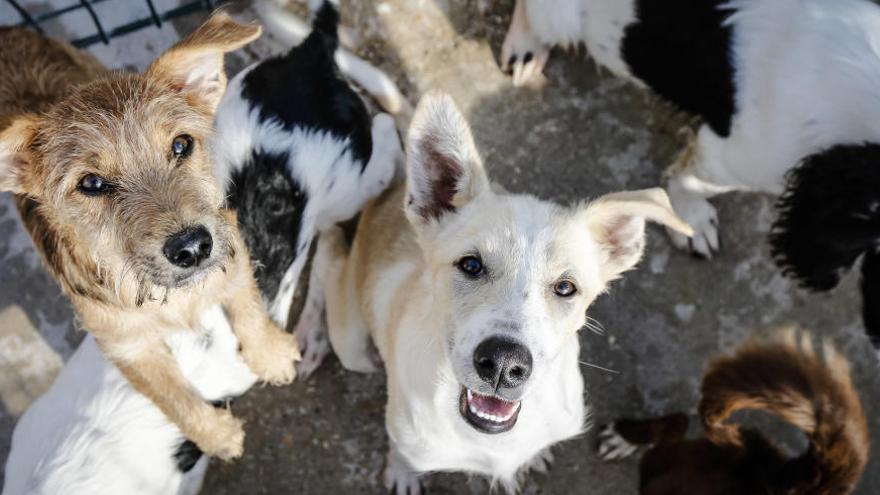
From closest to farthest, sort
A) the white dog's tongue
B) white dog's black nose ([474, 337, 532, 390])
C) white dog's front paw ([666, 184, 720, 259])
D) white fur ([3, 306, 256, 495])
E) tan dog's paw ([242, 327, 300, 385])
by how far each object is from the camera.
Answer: white dog's black nose ([474, 337, 532, 390])
the white dog's tongue
white fur ([3, 306, 256, 495])
tan dog's paw ([242, 327, 300, 385])
white dog's front paw ([666, 184, 720, 259])

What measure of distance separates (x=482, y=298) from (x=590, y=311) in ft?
6.55

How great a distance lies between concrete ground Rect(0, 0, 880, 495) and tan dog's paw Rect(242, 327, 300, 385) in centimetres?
56

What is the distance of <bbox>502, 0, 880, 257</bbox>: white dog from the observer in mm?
3299

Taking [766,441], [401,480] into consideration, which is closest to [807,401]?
[766,441]

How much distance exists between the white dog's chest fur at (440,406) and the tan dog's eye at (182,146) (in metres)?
1.01

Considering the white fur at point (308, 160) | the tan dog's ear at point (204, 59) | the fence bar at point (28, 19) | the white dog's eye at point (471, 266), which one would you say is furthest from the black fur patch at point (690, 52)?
the fence bar at point (28, 19)

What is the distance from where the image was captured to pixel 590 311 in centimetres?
452

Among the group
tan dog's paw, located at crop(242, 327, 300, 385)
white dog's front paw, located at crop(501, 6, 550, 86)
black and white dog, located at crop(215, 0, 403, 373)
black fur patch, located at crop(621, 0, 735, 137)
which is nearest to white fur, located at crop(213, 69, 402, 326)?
black and white dog, located at crop(215, 0, 403, 373)

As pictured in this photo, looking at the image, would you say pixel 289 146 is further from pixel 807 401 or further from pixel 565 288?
pixel 807 401

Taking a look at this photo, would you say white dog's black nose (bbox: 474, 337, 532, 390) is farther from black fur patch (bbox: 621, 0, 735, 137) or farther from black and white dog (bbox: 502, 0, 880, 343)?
black fur patch (bbox: 621, 0, 735, 137)

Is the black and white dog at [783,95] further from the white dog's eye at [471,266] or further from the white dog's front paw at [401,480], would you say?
the white dog's front paw at [401,480]

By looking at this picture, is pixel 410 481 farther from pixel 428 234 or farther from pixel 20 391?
pixel 20 391

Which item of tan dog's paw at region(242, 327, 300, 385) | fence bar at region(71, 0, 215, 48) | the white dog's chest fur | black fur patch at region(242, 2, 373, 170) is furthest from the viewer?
fence bar at region(71, 0, 215, 48)

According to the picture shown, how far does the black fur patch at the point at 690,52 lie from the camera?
11.8 ft
